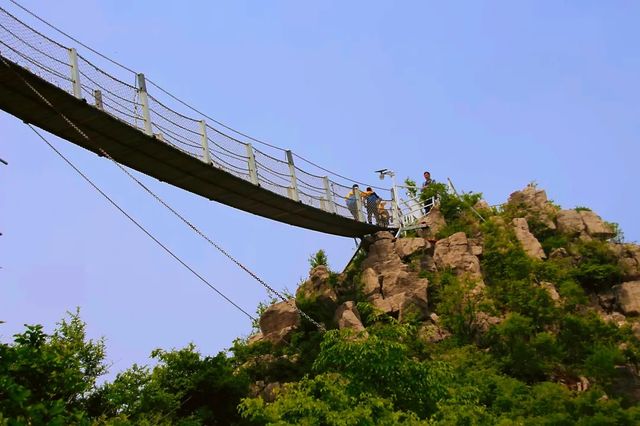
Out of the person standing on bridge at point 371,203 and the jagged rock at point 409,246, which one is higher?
the person standing on bridge at point 371,203

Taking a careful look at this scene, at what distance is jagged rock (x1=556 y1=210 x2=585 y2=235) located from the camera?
26188 mm

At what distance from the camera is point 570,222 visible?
2652 centimetres

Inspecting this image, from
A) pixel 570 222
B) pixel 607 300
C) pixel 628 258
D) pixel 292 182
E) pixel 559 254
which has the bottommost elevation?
pixel 607 300

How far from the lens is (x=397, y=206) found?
26391mm

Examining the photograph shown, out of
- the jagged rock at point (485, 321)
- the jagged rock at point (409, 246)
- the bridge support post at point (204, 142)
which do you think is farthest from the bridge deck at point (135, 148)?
the jagged rock at point (485, 321)

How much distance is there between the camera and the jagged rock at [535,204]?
26.5 meters

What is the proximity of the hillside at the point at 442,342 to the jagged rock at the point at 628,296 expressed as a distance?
0.04m

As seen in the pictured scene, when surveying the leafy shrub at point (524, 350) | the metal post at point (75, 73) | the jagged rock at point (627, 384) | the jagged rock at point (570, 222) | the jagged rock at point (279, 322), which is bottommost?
the jagged rock at point (627, 384)

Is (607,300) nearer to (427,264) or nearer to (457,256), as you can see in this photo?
(457,256)

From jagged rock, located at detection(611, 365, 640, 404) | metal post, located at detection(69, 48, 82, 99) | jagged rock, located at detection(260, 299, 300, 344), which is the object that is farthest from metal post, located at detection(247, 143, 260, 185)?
jagged rock, located at detection(611, 365, 640, 404)

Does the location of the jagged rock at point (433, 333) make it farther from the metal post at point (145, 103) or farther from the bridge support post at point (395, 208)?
the metal post at point (145, 103)

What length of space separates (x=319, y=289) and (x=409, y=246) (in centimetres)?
241

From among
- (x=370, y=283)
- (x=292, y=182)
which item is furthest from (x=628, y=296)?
(x=292, y=182)

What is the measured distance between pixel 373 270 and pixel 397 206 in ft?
8.08
